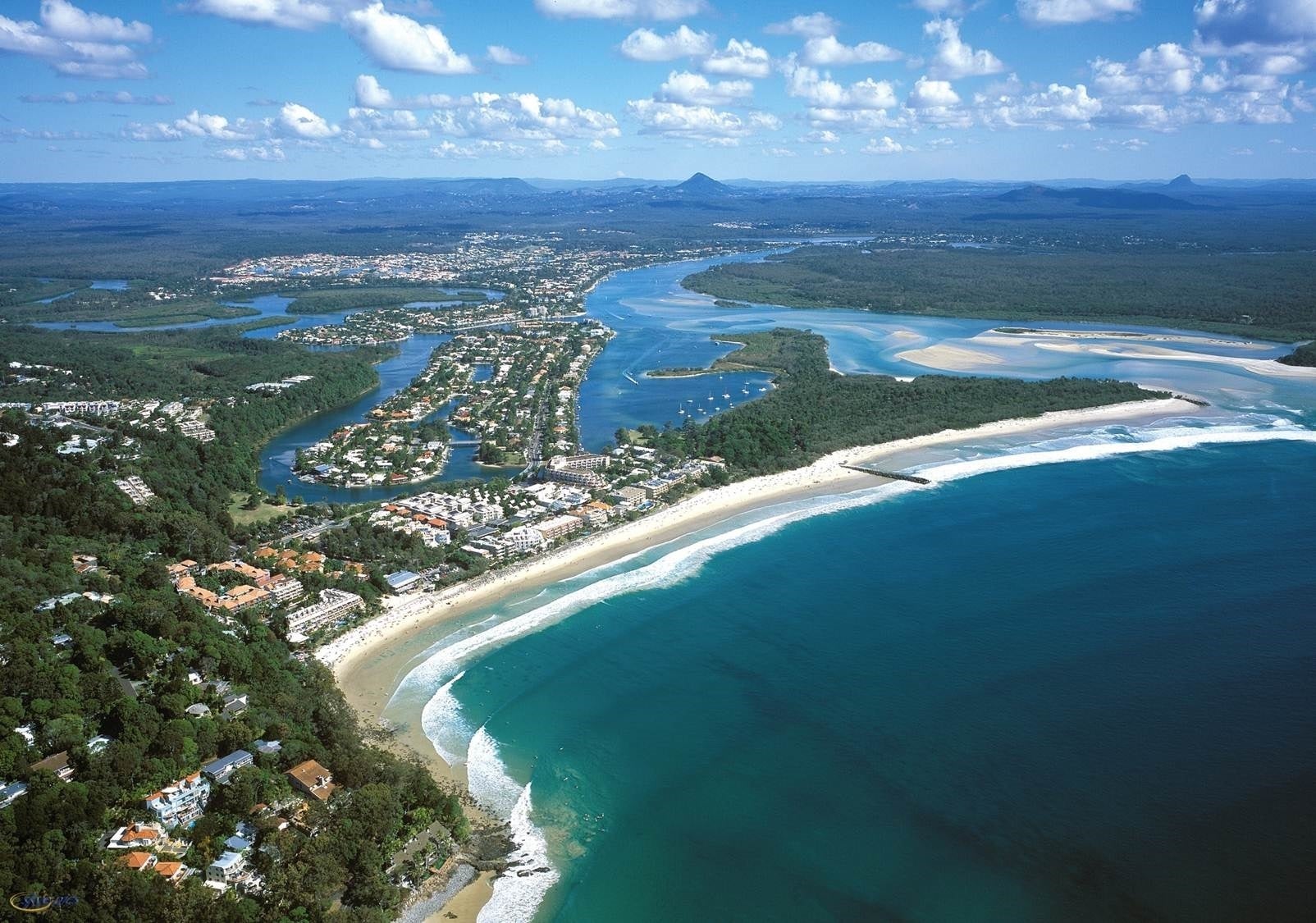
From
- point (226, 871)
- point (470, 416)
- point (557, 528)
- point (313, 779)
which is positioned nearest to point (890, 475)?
point (557, 528)

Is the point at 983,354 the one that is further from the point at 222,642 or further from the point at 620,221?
the point at 620,221

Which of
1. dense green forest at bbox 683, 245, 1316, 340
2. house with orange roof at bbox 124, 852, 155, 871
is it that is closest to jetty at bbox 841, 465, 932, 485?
house with orange roof at bbox 124, 852, 155, 871

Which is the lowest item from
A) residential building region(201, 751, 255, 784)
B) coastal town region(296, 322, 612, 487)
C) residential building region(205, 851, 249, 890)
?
coastal town region(296, 322, 612, 487)

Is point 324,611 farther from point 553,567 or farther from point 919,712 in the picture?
point 919,712

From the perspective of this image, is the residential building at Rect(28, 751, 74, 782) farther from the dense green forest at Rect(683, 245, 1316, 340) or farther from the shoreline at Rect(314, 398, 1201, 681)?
the dense green forest at Rect(683, 245, 1316, 340)

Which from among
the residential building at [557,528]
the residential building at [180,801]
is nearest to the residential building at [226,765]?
the residential building at [180,801]

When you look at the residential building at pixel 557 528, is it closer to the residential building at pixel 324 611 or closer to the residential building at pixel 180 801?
the residential building at pixel 324 611
